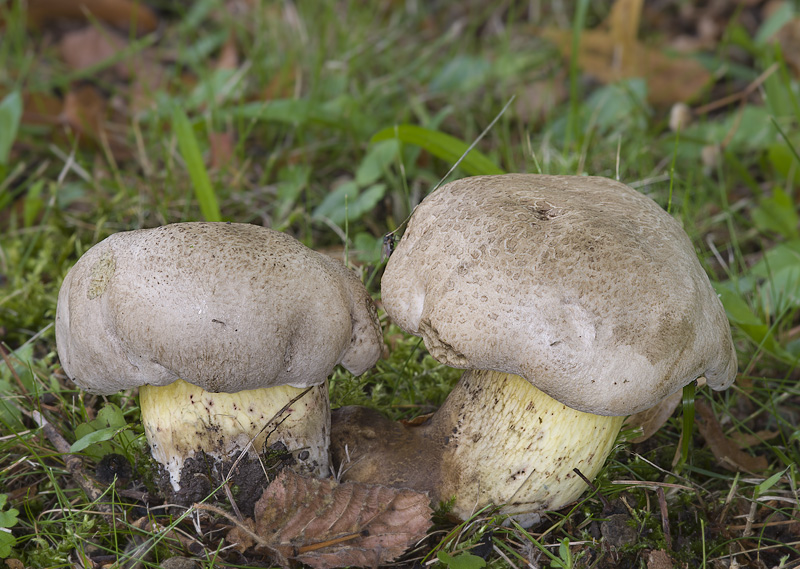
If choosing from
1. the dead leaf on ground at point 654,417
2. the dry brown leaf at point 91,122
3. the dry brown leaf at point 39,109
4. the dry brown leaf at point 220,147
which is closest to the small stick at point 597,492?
the dead leaf on ground at point 654,417

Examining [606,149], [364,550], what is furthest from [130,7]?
[364,550]

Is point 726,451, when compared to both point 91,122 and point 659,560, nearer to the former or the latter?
point 659,560

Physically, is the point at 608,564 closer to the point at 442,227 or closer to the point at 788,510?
the point at 788,510

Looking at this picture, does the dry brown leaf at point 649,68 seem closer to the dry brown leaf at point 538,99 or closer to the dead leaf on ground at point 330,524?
the dry brown leaf at point 538,99

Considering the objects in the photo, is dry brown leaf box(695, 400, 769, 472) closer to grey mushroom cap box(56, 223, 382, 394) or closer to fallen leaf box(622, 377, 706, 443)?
fallen leaf box(622, 377, 706, 443)

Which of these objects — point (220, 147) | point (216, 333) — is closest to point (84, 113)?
point (220, 147)
